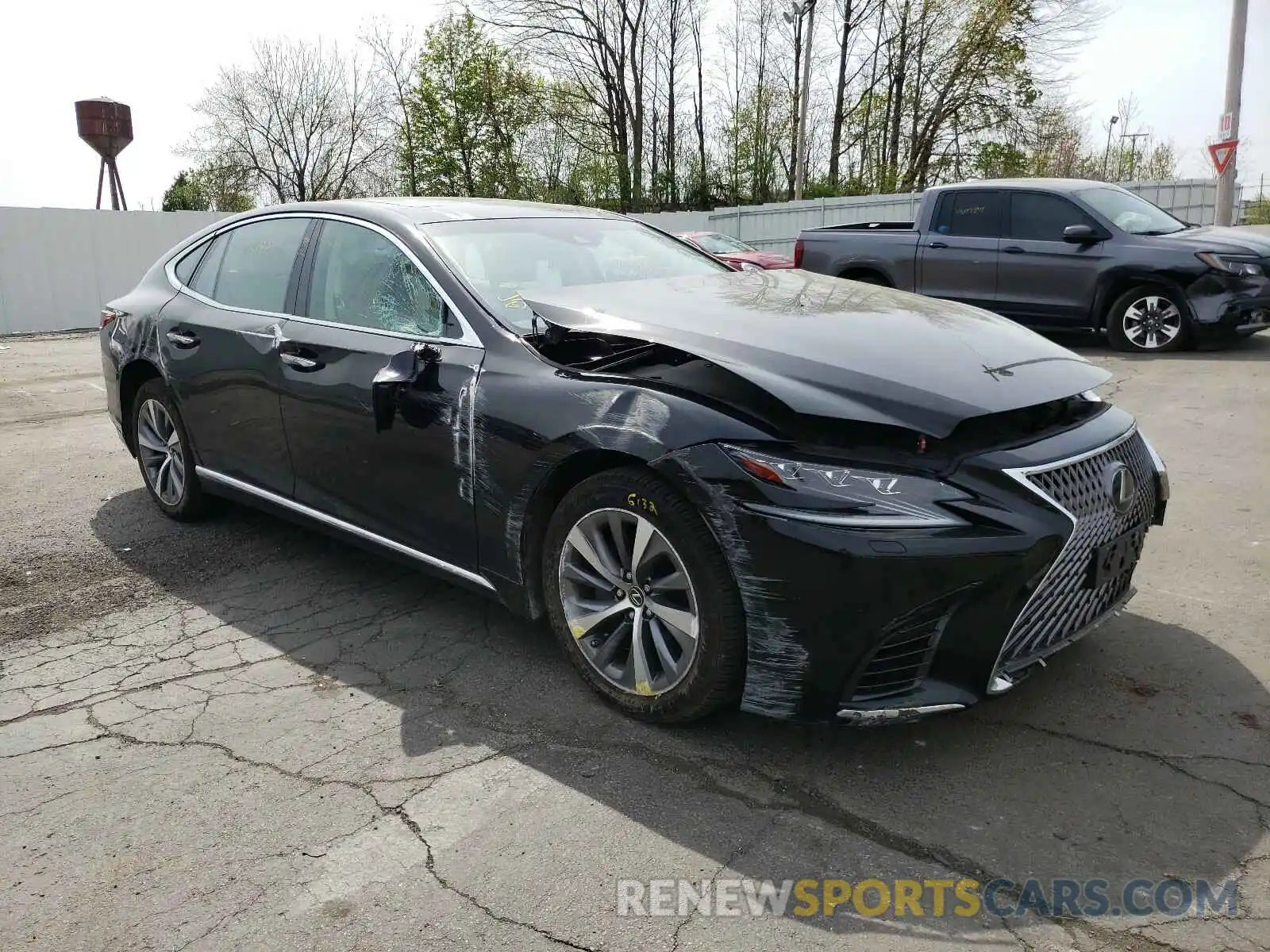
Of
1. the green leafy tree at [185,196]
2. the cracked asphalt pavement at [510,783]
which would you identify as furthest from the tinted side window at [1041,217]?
the green leafy tree at [185,196]

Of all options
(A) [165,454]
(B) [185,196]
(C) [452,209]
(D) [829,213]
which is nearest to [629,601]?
(C) [452,209]

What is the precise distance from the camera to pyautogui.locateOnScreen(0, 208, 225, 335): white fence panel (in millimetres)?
18203

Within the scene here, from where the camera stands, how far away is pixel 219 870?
2469 mm

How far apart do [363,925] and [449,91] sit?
4126 cm

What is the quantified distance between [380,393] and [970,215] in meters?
8.88

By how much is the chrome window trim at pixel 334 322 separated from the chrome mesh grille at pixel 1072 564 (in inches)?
74.6

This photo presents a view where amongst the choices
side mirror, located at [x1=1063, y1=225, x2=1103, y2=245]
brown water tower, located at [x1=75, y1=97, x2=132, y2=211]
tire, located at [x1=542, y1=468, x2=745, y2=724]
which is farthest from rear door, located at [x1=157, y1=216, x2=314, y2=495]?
brown water tower, located at [x1=75, y1=97, x2=132, y2=211]

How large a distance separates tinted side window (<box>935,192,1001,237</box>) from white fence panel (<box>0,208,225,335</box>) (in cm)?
1310

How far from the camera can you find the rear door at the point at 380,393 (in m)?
3.46

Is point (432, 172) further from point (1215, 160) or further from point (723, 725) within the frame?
point (723, 725)

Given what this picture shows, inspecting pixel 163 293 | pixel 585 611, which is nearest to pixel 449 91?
pixel 163 293

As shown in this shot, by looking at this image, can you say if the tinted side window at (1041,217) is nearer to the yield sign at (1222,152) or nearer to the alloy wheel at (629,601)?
the yield sign at (1222,152)

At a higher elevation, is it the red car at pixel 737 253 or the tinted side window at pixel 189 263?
the red car at pixel 737 253

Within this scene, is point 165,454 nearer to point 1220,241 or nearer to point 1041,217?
point 1041,217
